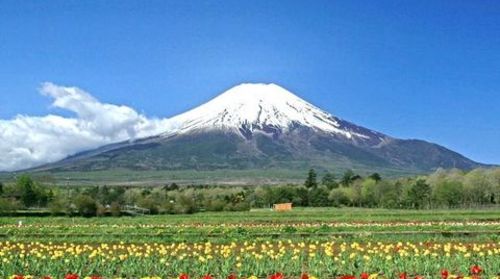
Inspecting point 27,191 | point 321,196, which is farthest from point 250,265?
point 321,196

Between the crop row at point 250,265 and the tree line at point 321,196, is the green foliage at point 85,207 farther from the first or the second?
the crop row at point 250,265

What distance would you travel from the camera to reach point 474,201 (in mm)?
101438

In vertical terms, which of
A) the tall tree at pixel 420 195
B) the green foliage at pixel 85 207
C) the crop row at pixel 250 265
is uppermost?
the tall tree at pixel 420 195

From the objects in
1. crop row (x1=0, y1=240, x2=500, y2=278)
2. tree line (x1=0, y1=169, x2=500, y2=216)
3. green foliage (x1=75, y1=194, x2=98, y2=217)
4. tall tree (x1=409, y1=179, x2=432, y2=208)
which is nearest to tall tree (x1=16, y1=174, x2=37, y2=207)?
tree line (x1=0, y1=169, x2=500, y2=216)

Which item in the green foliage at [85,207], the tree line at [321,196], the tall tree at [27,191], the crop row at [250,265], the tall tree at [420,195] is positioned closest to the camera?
the crop row at [250,265]

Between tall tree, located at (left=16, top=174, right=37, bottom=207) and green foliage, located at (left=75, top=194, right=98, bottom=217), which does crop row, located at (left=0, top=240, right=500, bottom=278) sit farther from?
tall tree, located at (left=16, top=174, right=37, bottom=207)

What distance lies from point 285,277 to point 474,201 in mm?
90638

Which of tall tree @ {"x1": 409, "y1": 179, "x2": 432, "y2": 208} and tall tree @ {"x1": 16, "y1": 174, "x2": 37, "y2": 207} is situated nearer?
tall tree @ {"x1": 16, "y1": 174, "x2": 37, "y2": 207}

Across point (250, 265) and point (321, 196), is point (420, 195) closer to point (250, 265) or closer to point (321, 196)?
point (321, 196)

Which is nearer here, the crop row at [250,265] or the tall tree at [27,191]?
the crop row at [250,265]

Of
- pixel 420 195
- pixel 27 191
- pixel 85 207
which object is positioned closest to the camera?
pixel 85 207

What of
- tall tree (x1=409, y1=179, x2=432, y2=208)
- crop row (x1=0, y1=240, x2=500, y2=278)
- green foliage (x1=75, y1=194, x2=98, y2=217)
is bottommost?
crop row (x1=0, y1=240, x2=500, y2=278)

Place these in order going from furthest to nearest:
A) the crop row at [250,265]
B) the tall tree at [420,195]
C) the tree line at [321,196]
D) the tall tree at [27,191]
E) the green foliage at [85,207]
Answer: the tall tree at [420,195], the tall tree at [27,191], the tree line at [321,196], the green foliage at [85,207], the crop row at [250,265]

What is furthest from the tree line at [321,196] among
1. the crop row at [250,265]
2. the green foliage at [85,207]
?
the crop row at [250,265]
